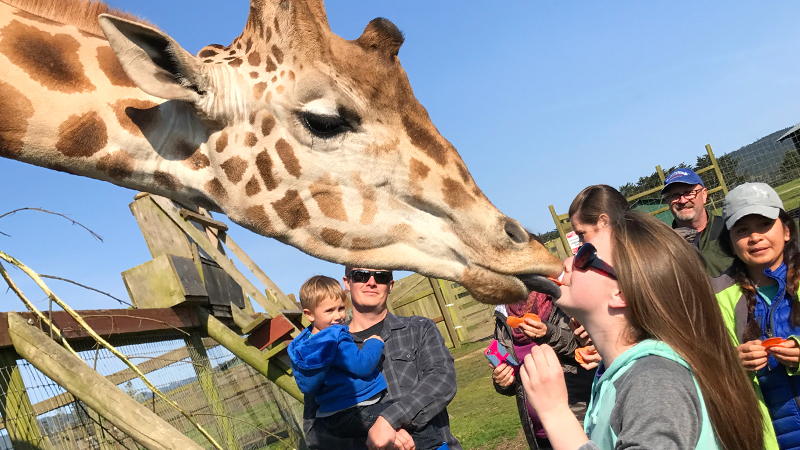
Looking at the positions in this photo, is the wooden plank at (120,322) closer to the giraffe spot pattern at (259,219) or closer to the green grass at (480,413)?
the giraffe spot pattern at (259,219)

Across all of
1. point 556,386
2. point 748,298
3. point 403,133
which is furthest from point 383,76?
point 748,298

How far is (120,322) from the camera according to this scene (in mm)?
2996

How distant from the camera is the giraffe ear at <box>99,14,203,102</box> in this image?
209 cm

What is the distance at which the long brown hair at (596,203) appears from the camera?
335 cm

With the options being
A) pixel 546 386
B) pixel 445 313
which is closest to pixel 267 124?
pixel 546 386

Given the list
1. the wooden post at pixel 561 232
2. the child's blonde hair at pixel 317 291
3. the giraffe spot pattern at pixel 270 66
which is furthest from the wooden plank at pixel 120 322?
the wooden post at pixel 561 232

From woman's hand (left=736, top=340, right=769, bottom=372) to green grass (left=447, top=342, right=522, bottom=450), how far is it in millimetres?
3477

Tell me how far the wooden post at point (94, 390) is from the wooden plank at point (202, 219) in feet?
7.13

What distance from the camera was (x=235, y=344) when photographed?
13.3ft

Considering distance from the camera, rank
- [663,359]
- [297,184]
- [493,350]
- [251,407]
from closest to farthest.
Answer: [663,359]
[297,184]
[493,350]
[251,407]

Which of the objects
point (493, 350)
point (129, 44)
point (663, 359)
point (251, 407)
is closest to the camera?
point (663, 359)

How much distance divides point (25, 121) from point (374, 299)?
1.92 metres

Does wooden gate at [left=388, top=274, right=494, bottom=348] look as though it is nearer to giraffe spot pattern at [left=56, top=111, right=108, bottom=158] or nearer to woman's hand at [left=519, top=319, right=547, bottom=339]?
woman's hand at [left=519, top=319, right=547, bottom=339]

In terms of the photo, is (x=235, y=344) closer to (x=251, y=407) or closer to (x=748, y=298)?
(x=251, y=407)
